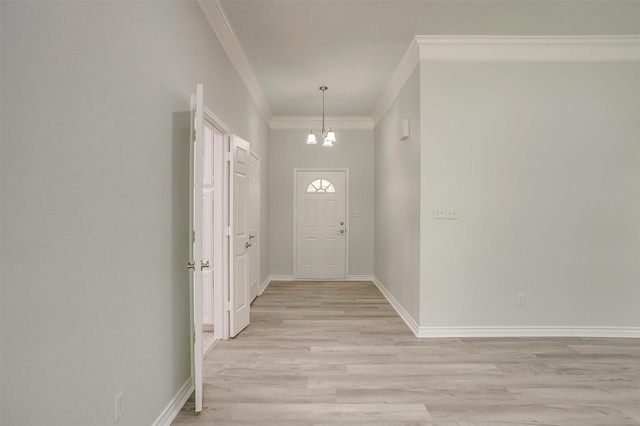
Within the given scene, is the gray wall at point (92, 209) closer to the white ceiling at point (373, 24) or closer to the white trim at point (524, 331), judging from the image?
the white ceiling at point (373, 24)

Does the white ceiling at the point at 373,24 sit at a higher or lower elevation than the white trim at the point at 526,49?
higher

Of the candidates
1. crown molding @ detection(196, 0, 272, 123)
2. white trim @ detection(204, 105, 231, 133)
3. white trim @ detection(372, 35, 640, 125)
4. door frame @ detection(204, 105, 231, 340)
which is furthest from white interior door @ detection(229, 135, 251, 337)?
white trim @ detection(372, 35, 640, 125)

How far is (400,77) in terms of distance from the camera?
13.1 feet

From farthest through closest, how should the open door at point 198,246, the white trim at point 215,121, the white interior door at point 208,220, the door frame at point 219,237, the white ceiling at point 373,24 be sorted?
1. the white interior door at point 208,220
2. the door frame at point 219,237
3. the white ceiling at point 373,24
4. the white trim at point 215,121
5. the open door at point 198,246

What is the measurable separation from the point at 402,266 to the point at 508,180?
155 centimetres

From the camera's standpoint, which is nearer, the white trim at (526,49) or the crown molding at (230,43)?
the crown molding at (230,43)

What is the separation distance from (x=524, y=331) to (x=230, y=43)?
4.22 m

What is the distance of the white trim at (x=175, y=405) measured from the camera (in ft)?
6.12

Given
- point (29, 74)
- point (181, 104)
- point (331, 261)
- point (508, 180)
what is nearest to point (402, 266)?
point (508, 180)

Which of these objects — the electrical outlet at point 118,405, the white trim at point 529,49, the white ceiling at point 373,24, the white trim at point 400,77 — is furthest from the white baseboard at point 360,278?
the electrical outlet at point 118,405

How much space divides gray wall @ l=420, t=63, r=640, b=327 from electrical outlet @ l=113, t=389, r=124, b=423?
269cm

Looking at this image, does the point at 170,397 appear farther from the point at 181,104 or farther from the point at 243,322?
the point at 181,104

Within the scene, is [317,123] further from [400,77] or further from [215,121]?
[215,121]

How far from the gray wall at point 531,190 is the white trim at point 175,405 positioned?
2.28 meters
